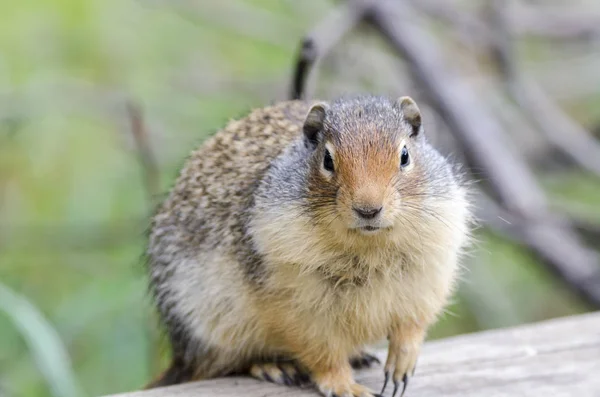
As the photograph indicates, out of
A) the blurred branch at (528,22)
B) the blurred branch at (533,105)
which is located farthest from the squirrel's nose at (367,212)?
the blurred branch at (528,22)

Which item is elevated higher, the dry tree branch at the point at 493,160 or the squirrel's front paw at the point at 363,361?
the dry tree branch at the point at 493,160

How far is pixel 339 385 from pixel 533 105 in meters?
2.68

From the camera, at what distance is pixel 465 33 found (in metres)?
5.66

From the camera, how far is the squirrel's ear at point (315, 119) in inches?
104

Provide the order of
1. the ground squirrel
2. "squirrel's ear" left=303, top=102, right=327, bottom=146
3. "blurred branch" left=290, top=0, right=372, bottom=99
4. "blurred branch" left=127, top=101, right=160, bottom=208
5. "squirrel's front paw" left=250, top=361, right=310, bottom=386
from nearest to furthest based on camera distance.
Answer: the ground squirrel < "squirrel's ear" left=303, top=102, right=327, bottom=146 < "squirrel's front paw" left=250, top=361, right=310, bottom=386 < "blurred branch" left=290, top=0, right=372, bottom=99 < "blurred branch" left=127, top=101, right=160, bottom=208

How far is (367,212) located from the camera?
230 cm

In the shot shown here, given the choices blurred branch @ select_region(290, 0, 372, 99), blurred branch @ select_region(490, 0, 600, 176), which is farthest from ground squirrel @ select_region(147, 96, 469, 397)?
blurred branch @ select_region(490, 0, 600, 176)

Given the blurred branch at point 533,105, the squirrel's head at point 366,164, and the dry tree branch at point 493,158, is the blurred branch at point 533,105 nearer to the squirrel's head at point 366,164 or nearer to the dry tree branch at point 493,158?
the dry tree branch at point 493,158

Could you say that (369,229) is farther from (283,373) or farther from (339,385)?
(283,373)

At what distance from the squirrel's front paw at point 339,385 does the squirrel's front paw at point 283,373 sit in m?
0.12

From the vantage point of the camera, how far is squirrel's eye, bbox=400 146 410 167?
2542 mm

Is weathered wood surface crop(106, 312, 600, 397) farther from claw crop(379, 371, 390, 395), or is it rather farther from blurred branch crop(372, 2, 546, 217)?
blurred branch crop(372, 2, 546, 217)

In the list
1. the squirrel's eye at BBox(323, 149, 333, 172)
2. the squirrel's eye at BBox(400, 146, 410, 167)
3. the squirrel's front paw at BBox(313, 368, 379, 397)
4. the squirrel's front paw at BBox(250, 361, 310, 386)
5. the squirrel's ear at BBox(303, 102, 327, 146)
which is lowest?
the squirrel's front paw at BBox(250, 361, 310, 386)

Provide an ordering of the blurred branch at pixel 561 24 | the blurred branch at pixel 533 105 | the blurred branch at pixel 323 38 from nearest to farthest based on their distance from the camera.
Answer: the blurred branch at pixel 323 38 → the blurred branch at pixel 533 105 → the blurred branch at pixel 561 24
